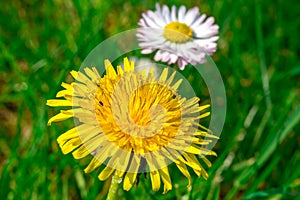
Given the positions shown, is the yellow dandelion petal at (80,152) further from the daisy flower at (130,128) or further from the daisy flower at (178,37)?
the daisy flower at (178,37)

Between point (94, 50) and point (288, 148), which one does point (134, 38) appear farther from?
point (288, 148)

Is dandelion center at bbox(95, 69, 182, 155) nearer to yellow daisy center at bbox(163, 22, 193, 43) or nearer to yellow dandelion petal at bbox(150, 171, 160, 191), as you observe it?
yellow dandelion petal at bbox(150, 171, 160, 191)

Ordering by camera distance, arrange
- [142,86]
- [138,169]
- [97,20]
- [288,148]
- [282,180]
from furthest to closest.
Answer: [97,20]
[288,148]
[282,180]
[142,86]
[138,169]

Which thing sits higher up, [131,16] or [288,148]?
A: [131,16]

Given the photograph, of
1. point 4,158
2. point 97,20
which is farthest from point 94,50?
point 4,158

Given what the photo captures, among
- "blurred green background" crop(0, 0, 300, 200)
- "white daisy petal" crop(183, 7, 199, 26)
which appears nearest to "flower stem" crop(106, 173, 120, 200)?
"blurred green background" crop(0, 0, 300, 200)

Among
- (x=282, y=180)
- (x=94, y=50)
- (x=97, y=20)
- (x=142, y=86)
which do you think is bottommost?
(x=282, y=180)

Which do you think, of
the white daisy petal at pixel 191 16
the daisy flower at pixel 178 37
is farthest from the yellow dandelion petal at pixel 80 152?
the white daisy petal at pixel 191 16
